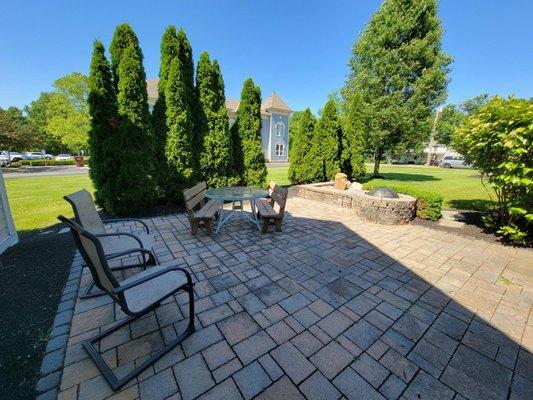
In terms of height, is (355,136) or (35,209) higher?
(355,136)

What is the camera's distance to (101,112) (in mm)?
5480

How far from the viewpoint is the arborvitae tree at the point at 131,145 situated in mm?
5660

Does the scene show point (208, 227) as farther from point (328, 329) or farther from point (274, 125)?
point (274, 125)

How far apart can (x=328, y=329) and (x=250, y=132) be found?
713cm

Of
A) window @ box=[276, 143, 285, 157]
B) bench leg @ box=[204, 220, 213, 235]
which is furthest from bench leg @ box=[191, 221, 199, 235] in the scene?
window @ box=[276, 143, 285, 157]

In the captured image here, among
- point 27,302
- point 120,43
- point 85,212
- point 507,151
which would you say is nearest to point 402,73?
point 507,151

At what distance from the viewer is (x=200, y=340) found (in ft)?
6.94

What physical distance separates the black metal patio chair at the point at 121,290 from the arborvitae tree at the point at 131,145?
456 cm

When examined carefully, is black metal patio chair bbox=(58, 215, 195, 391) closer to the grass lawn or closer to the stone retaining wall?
the grass lawn

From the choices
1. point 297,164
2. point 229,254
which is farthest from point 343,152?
point 229,254

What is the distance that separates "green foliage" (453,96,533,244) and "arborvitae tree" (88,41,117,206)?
8.14 meters

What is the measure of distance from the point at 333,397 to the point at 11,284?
162 inches

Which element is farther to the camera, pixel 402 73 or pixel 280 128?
pixel 280 128

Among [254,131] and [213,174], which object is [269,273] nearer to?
[213,174]
